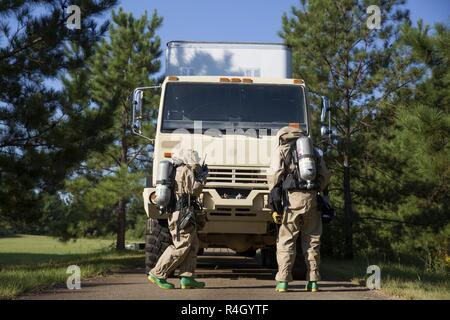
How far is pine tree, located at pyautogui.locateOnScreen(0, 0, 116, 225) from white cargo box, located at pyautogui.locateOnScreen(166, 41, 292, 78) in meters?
2.91

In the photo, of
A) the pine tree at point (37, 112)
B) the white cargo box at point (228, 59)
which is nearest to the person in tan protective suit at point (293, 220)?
the white cargo box at point (228, 59)

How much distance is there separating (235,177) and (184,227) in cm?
156

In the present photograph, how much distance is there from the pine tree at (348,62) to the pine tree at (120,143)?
5.50 metres

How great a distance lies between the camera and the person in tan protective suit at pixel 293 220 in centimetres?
735

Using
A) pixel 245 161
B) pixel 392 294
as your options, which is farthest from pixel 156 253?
pixel 392 294

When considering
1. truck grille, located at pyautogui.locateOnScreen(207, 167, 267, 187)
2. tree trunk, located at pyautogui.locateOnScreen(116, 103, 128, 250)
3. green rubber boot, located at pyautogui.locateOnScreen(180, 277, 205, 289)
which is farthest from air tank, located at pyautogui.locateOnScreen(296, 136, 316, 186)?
tree trunk, located at pyautogui.locateOnScreen(116, 103, 128, 250)

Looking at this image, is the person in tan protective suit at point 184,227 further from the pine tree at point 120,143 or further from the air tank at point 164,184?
the pine tree at point 120,143

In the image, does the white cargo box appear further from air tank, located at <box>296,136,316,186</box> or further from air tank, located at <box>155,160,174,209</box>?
air tank, located at <box>296,136,316,186</box>

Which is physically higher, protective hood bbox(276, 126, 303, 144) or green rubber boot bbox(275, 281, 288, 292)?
protective hood bbox(276, 126, 303, 144)

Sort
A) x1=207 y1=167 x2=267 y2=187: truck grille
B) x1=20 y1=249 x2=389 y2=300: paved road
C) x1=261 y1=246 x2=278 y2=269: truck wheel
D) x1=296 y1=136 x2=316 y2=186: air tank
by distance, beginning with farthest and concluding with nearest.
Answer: x1=261 y1=246 x2=278 y2=269: truck wheel
x1=207 y1=167 x2=267 y2=187: truck grille
x1=296 y1=136 x2=316 y2=186: air tank
x1=20 y1=249 x2=389 y2=300: paved road

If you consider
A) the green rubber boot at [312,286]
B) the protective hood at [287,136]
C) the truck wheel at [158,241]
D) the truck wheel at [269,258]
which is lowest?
the green rubber boot at [312,286]

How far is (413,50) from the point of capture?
10.7 meters

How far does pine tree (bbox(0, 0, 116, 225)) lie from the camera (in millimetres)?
11961

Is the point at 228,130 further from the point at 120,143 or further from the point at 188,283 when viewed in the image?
the point at 120,143
